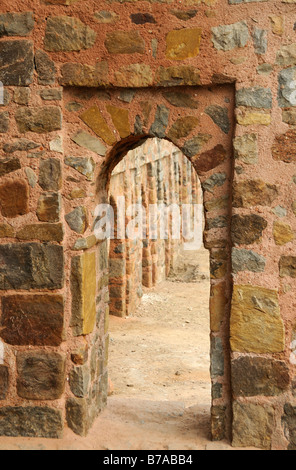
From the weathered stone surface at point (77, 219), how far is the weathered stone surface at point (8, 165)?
429 mm

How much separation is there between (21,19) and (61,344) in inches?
78.2

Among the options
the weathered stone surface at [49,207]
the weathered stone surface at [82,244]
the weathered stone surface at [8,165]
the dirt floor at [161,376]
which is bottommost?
the dirt floor at [161,376]

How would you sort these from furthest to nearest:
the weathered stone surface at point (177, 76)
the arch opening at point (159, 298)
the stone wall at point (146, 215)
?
the stone wall at point (146, 215) → the arch opening at point (159, 298) → the weathered stone surface at point (177, 76)

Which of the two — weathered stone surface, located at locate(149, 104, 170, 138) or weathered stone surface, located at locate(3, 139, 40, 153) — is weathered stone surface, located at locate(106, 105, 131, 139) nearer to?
weathered stone surface, located at locate(149, 104, 170, 138)

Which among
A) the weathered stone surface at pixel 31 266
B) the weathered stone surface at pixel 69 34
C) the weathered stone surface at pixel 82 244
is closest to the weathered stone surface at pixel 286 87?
the weathered stone surface at pixel 69 34

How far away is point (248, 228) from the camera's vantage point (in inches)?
143

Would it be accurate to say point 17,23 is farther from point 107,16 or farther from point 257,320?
point 257,320

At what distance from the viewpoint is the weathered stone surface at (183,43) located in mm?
3576

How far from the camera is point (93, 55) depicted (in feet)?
12.1

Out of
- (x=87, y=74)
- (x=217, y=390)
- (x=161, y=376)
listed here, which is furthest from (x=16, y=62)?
(x=161, y=376)

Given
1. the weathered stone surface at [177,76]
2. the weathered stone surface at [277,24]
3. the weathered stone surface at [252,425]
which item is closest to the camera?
the weathered stone surface at [277,24]

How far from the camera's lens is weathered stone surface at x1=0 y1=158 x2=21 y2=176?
12.4ft

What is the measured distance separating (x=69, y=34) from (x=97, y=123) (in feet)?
1.79

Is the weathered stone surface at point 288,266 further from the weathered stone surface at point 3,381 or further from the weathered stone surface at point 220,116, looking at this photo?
the weathered stone surface at point 3,381
